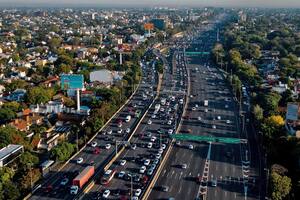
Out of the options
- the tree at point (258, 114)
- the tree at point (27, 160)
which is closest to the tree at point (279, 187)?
the tree at point (258, 114)

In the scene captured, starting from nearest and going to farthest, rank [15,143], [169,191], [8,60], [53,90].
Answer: [169,191]
[15,143]
[53,90]
[8,60]

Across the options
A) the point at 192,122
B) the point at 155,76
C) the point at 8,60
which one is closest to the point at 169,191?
the point at 192,122

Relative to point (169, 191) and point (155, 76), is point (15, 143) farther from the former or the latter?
point (155, 76)

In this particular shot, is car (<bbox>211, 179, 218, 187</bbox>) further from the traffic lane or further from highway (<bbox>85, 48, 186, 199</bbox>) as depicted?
the traffic lane

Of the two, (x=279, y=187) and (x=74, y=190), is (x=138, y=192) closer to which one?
(x=74, y=190)

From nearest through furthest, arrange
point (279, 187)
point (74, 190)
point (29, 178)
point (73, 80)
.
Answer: point (279, 187)
point (74, 190)
point (29, 178)
point (73, 80)

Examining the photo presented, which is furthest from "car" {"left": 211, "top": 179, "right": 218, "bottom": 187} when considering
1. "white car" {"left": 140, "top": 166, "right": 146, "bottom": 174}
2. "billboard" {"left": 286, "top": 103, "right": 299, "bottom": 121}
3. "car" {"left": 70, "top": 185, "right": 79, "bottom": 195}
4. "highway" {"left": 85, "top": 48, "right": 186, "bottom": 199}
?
"billboard" {"left": 286, "top": 103, "right": 299, "bottom": 121}

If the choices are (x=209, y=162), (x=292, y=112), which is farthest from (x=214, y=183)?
(x=292, y=112)
